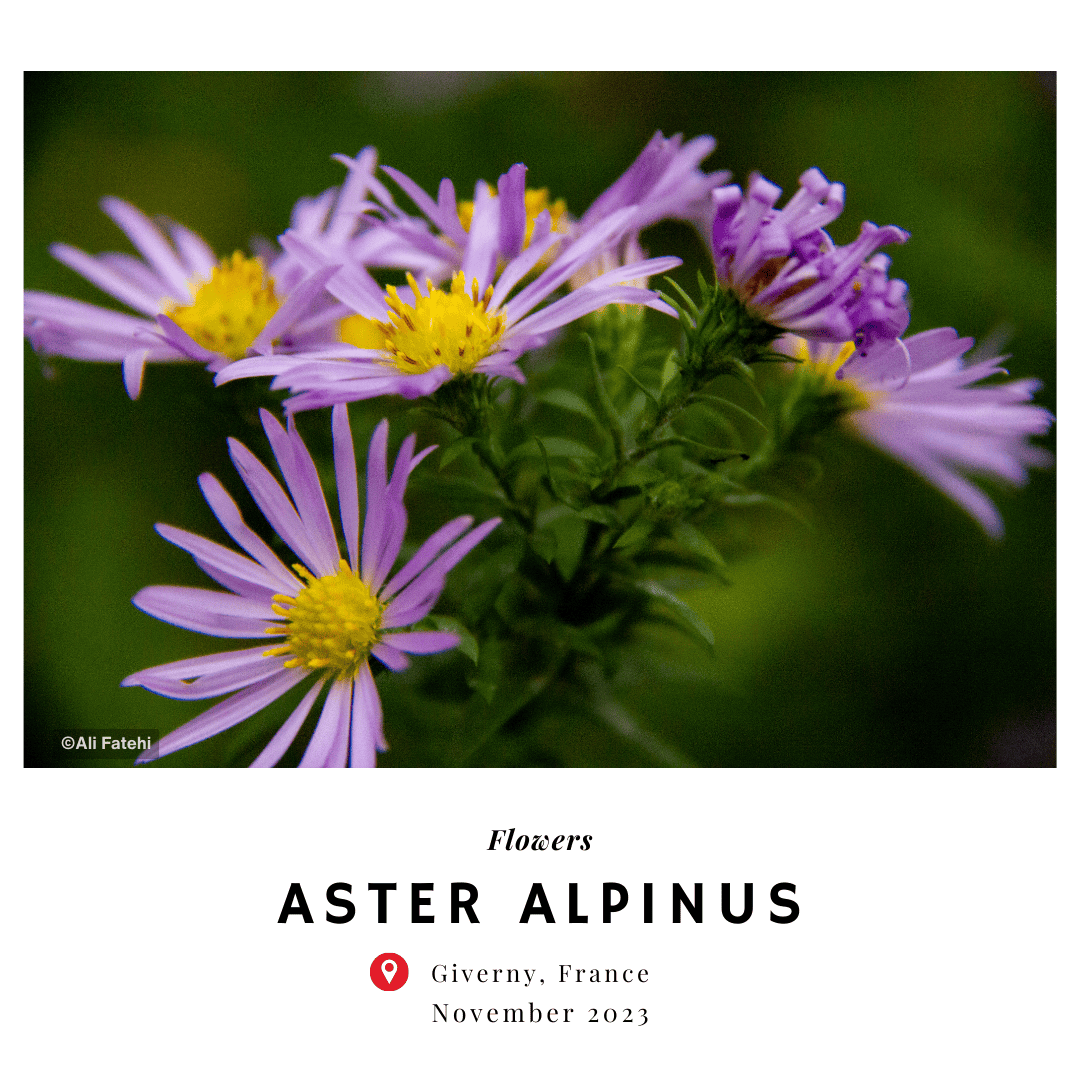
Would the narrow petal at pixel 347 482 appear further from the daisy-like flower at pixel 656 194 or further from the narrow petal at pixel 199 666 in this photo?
the daisy-like flower at pixel 656 194

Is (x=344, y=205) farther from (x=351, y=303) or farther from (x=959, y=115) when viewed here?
(x=959, y=115)

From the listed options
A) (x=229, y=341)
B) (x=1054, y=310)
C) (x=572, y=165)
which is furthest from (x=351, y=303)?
(x=1054, y=310)

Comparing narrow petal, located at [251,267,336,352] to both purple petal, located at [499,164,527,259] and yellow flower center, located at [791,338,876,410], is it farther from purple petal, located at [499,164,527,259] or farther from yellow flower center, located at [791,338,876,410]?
yellow flower center, located at [791,338,876,410]

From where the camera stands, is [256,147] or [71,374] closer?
[71,374]
